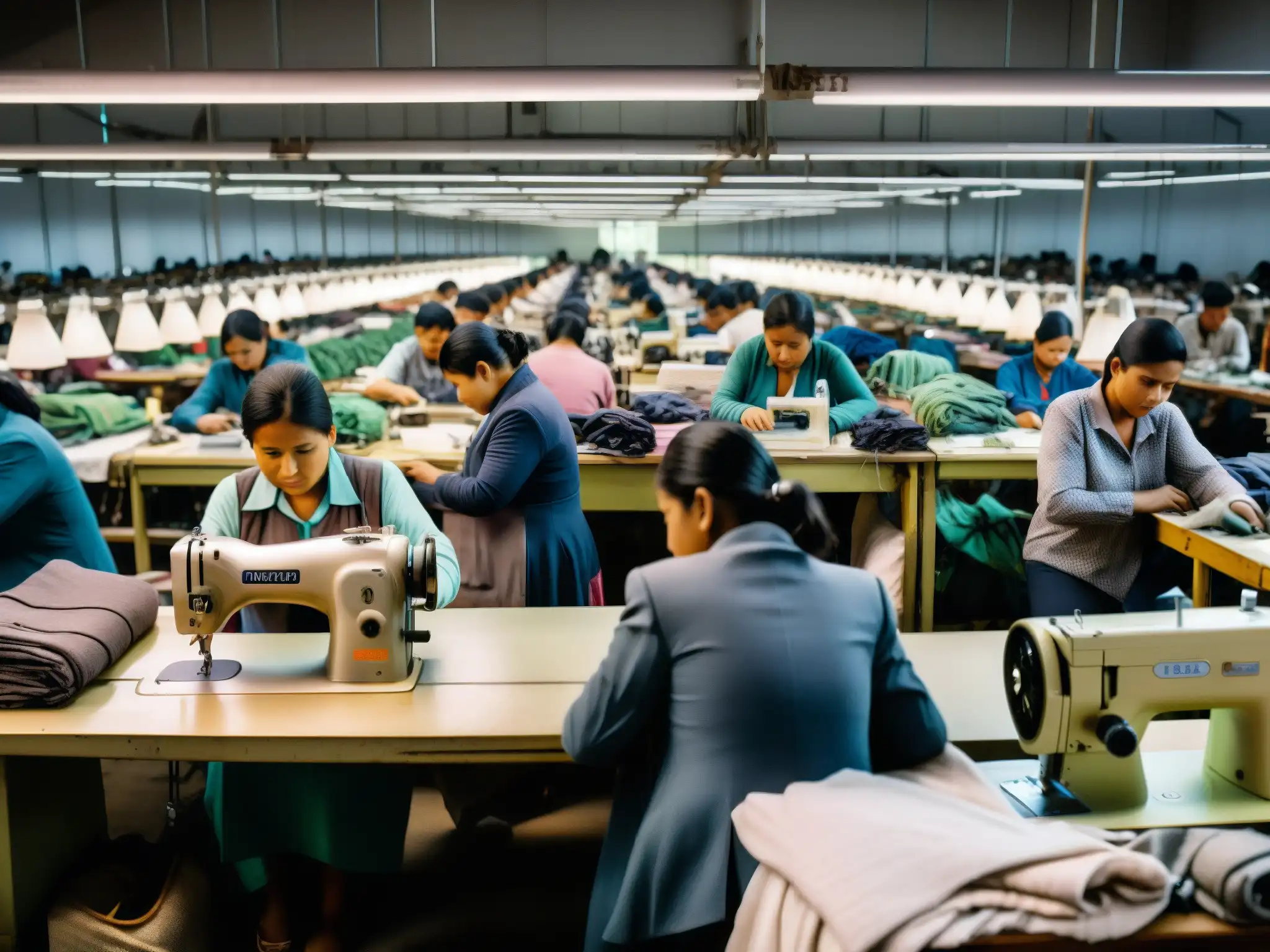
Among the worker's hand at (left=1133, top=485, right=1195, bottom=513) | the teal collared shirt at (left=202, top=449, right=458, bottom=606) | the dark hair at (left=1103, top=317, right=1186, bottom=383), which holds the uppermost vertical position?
the dark hair at (left=1103, top=317, right=1186, bottom=383)

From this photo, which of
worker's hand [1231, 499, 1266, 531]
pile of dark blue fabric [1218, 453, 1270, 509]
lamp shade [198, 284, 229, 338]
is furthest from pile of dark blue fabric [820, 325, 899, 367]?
worker's hand [1231, 499, 1266, 531]

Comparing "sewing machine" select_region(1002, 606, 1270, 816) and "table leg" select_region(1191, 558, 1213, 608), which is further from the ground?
"sewing machine" select_region(1002, 606, 1270, 816)

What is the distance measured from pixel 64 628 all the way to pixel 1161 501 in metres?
3.16

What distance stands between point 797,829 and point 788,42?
10150 mm

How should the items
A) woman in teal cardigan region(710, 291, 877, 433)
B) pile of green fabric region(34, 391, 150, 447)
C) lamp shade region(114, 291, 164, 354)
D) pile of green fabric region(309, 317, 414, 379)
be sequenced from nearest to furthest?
woman in teal cardigan region(710, 291, 877, 433), pile of green fabric region(34, 391, 150, 447), lamp shade region(114, 291, 164, 354), pile of green fabric region(309, 317, 414, 379)

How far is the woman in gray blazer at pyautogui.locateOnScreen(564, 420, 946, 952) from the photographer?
6.46 ft

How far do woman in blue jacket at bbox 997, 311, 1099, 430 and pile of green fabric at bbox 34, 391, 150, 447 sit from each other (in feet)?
15.0

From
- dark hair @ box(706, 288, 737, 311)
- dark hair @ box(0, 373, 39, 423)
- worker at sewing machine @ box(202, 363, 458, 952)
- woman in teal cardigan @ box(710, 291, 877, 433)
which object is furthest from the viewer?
dark hair @ box(706, 288, 737, 311)

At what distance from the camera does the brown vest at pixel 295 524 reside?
305cm

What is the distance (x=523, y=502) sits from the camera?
3.90 m

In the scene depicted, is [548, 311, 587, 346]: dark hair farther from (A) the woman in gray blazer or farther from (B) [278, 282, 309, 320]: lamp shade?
(A) the woman in gray blazer

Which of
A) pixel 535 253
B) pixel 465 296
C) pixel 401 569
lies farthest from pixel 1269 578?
pixel 535 253

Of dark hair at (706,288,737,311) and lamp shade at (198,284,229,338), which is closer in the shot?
lamp shade at (198,284,229,338)

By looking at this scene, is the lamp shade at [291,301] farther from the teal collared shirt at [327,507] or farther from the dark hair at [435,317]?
the teal collared shirt at [327,507]
